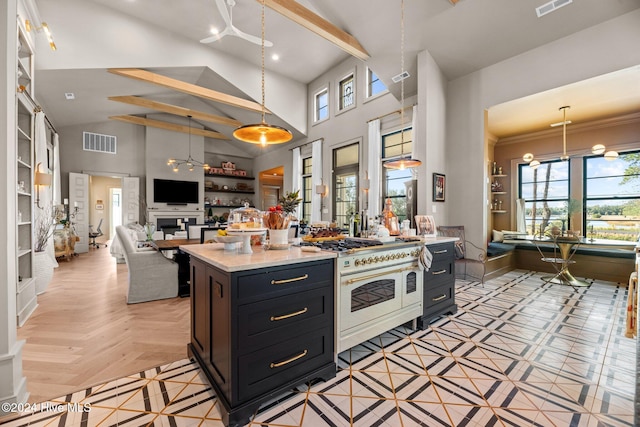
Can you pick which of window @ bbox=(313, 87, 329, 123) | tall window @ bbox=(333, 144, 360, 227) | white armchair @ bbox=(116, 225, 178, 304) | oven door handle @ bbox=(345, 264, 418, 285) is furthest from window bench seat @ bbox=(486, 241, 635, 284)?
window @ bbox=(313, 87, 329, 123)

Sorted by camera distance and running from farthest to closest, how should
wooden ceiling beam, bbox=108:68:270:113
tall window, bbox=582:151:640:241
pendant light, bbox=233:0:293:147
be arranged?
wooden ceiling beam, bbox=108:68:270:113
tall window, bbox=582:151:640:241
pendant light, bbox=233:0:293:147

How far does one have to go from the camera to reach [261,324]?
1534 mm

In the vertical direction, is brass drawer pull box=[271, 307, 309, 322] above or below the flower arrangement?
below

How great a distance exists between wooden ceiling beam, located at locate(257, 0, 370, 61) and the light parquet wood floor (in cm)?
432

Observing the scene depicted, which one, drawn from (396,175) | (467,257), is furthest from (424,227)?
(396,175)

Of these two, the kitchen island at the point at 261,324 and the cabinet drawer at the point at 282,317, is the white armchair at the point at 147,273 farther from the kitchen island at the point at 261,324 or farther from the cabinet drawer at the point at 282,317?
the cabinet drawer at the point at 282,317

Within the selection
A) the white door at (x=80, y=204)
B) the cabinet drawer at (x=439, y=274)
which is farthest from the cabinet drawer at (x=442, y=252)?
the white door at (x=80, y=204)

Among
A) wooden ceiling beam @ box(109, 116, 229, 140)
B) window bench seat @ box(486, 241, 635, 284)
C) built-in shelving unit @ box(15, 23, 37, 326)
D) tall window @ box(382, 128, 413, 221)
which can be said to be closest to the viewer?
built-in shelving unit @ box(15, 23, 37, 326)

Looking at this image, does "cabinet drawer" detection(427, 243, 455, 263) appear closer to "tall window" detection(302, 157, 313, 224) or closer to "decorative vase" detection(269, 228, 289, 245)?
"decorative vase" detection(269, 228, 289, 245)

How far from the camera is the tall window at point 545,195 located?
19.4 feet

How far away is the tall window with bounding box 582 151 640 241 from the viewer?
504 centimetres

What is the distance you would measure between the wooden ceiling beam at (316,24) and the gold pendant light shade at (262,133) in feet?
8.55

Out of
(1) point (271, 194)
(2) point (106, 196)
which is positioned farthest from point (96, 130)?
(1) point (271, 194)

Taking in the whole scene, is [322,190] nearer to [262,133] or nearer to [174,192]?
[262,133]
